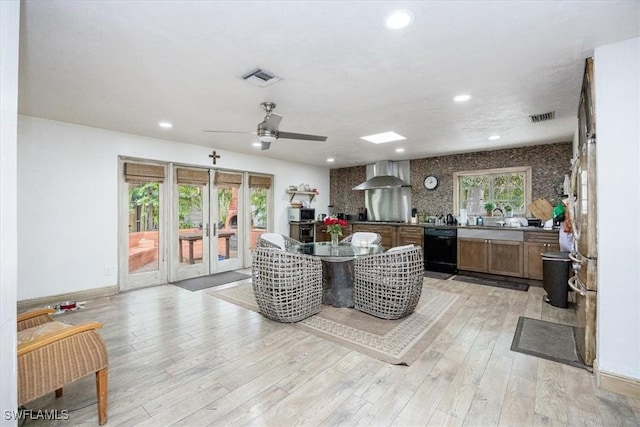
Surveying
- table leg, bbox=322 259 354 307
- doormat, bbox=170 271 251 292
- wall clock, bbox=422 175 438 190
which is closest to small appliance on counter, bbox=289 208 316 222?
doormat, bbox=170 271 251 292

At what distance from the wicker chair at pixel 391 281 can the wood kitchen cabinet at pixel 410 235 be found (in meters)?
2.95

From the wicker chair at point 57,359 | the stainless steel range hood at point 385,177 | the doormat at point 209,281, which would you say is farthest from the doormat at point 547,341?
the doormat at point 209,281

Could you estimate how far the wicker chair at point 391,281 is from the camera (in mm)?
3320

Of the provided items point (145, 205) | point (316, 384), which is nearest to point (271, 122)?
point (316, 384)

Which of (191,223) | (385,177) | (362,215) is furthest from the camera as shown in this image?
(362,215)

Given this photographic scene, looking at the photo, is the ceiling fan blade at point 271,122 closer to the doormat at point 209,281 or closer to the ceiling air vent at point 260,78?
the ceiling air vent at point 260,78

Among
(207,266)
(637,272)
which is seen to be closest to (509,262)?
(637,272)

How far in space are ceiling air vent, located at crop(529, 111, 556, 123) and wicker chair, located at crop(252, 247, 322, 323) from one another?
3355mm

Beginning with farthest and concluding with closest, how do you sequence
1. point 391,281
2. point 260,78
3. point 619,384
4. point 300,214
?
point 300,214
point 391,281
point 260,78
point 619,384

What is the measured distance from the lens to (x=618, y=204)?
2133 mm

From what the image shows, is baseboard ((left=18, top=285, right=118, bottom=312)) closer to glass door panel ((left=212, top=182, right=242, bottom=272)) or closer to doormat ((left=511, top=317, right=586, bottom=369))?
glass door panel ((left=212, top=182, right=242, bottom=272))

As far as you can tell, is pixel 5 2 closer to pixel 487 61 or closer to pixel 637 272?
pixel 487 61

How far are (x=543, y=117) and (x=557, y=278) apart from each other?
2.12 meters

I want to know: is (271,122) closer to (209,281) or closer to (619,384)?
(209,281)
